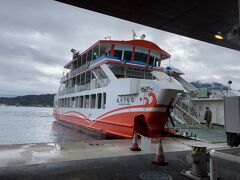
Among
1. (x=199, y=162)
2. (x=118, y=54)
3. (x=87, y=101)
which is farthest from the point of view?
(x=87, y=101)

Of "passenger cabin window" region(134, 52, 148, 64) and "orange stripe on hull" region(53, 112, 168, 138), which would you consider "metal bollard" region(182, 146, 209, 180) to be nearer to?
"orange stripe on hull" region(53, 112, 168, 138)

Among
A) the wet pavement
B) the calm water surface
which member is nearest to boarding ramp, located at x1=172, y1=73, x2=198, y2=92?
the calm water surface

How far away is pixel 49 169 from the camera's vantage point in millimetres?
4980

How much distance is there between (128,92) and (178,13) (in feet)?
23.6

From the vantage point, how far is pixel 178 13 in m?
4.96

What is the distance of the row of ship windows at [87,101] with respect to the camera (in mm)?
15500

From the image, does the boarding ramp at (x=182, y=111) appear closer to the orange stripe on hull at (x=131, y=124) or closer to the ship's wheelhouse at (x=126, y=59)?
the ship's wheelhouse at (x=126, y=59)

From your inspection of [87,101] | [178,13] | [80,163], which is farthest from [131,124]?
[87,101]

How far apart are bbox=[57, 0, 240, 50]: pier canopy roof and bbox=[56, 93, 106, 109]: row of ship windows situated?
10.1m

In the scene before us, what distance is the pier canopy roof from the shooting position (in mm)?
4551

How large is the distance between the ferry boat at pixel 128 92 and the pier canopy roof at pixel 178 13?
5009mm

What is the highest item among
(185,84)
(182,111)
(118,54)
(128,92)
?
(118,54)

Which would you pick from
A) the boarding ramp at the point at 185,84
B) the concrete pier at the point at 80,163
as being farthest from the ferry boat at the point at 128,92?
the concrete pier at the point at 80,163

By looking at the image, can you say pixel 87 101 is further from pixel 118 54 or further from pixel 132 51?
pixel 132 51
